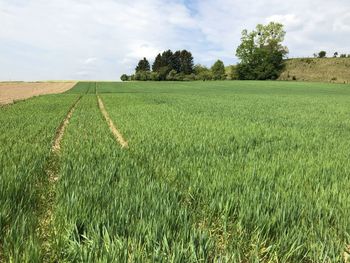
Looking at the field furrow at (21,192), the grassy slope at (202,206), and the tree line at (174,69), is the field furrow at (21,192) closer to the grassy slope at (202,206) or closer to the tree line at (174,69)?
the grassy slope at (202,206)

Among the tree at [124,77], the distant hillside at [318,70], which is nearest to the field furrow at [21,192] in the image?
the distant hillside at [318,70]

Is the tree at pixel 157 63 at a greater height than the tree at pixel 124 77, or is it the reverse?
the tree at pixel 157 63

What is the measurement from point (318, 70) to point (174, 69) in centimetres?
5863

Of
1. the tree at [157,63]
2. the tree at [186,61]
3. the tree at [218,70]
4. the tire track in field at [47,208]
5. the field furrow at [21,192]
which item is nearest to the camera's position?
the field furrow at [21,192]

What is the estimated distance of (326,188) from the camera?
17.2ft

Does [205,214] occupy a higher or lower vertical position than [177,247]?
lower

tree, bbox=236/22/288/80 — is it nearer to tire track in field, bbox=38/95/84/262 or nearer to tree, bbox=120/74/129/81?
tree, bbox=120/74/129/81

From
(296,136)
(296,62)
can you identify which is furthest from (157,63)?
(296,136)

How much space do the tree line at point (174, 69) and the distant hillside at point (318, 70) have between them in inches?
905

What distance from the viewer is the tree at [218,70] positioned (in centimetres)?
11788

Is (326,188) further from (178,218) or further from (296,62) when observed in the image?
(296,62)

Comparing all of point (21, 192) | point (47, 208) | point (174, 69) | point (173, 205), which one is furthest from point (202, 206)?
point (174, 69)

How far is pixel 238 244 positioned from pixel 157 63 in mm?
141014

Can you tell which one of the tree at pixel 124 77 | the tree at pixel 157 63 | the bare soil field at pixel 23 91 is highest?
the tree at pixel 157 63
